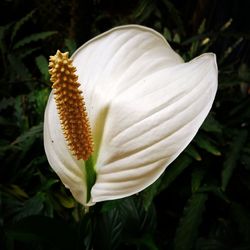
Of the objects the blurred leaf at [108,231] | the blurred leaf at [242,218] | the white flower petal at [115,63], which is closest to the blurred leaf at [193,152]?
the blurred leaf at [242,218]

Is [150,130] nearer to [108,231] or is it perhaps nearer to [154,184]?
[108,231]

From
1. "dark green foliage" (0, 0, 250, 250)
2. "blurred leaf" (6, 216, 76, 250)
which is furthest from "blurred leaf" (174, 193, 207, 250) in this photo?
"blurred leaf" (6, 216, 76, 250)

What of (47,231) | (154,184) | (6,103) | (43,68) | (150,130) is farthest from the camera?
(43,68)

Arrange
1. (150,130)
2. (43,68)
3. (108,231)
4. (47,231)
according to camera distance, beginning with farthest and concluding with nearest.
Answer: (43,68) → (108,231) → (47,231) → (150,130)

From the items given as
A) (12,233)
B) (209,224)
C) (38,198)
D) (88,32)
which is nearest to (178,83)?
(12,233)

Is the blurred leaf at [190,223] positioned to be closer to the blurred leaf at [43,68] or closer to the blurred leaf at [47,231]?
the blurred leaf at [47,231]

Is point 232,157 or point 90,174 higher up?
point 90,174

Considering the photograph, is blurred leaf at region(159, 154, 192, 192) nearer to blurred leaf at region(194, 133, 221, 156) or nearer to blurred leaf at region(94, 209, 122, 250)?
blurred leaf at region(194, 133, 221, 156)

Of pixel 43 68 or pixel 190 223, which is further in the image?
pixel 43 68

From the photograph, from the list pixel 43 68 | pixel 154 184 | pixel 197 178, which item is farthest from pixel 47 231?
pixel 43 68
